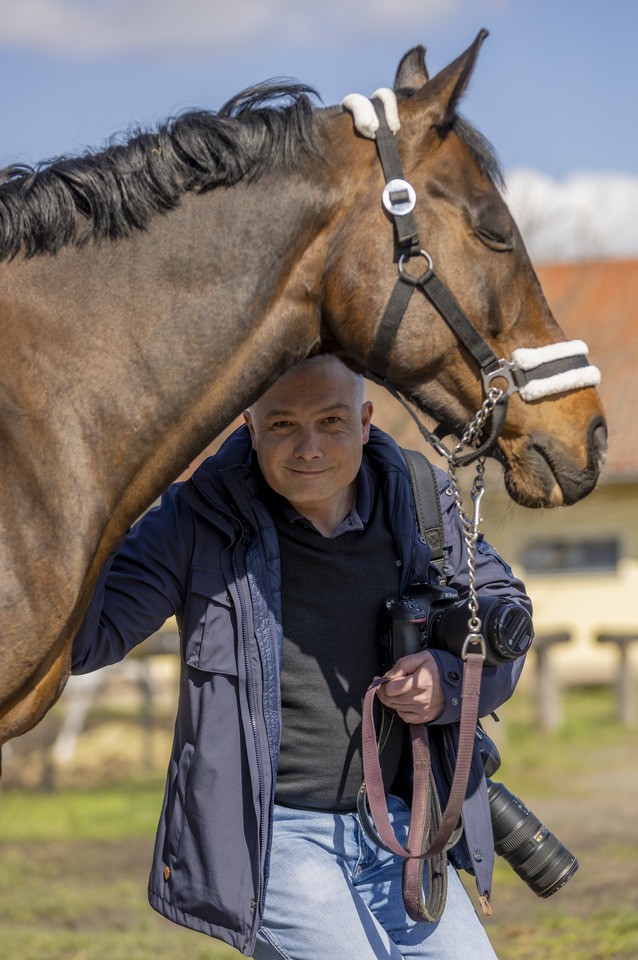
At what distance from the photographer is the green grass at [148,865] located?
526 centimetres

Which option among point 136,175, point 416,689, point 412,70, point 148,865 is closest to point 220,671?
point 416,689

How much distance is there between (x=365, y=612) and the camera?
2916 mm

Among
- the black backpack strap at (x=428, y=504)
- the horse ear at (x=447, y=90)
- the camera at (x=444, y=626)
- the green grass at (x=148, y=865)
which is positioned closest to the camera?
the horse ear at (x=447, y=90)

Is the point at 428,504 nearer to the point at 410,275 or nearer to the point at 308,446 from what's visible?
the point at 308,446

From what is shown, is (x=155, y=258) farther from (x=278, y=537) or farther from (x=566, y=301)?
(x=566, y=301)

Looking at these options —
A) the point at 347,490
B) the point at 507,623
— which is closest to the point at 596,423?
the point at 507,623

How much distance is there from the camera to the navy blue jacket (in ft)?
8.68

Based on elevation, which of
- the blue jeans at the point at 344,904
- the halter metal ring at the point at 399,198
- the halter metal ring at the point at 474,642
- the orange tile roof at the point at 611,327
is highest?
the orange tile roof at the point at 611,327

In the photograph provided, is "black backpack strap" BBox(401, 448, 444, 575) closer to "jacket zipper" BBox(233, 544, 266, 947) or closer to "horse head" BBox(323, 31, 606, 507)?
"horse head" BBox(323, 31, 606, 507)

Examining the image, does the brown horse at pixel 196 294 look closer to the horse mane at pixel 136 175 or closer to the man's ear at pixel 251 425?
the horse mane at pixel 136 175

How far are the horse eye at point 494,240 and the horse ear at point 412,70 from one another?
1.75 ft

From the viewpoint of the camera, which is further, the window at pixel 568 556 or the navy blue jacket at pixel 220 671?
the window at pixel 568 556

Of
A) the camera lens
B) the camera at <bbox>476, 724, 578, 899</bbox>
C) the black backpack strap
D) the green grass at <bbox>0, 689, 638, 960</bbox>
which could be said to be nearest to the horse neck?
the black backpack strap

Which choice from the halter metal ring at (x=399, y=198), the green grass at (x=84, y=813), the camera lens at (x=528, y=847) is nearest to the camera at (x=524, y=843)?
the camera lens at (x=528, y=847)
